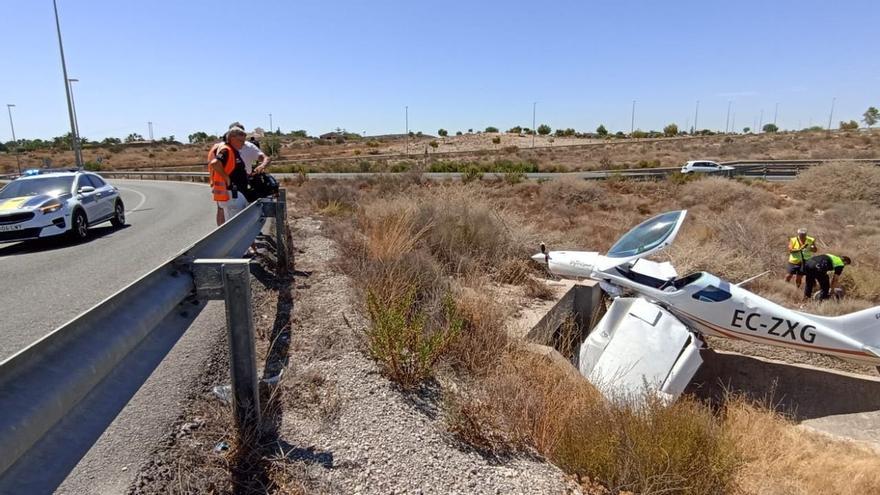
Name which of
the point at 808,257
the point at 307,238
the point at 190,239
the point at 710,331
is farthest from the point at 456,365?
the point at 808,257

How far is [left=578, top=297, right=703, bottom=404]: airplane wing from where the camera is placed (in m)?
5.57

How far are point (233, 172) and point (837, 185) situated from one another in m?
29.1

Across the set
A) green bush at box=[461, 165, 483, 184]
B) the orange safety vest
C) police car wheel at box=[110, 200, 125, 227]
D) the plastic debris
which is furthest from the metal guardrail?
green bush at box=[461, 165, 483, 184]

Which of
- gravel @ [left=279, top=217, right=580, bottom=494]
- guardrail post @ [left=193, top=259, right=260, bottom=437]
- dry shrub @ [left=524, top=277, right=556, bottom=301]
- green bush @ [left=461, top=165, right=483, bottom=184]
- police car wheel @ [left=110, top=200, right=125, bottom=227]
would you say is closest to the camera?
guardrail post @ [left=193, top=259, right=260, bottom=437]

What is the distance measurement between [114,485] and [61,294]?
5.06 metres

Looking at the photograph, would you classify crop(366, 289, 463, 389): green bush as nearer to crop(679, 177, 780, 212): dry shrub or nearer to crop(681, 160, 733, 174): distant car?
crop(679, 177, 780, 212): dry shrub

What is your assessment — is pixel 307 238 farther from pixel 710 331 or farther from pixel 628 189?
pixel 628 189

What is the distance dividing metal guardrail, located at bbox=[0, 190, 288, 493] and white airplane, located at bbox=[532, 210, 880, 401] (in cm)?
446

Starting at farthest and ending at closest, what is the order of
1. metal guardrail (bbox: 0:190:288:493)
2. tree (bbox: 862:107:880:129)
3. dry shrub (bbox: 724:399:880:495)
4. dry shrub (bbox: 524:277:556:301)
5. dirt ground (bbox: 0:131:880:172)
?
tree (bbox: 862:107:880:129) < dirt ground (bbox: 0:131:880:172) < dry shrub (bbox: 524:277:556:301) < dry shrub (bbox: 724:399:880:495) < metal guardrail (bbox: 0:190:288:493)

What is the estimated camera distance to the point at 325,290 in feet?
17.5

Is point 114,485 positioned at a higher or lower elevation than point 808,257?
higher

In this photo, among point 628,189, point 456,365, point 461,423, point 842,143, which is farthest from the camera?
point 842,143

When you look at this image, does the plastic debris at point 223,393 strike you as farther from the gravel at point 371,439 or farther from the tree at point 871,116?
the tree at point 871,116

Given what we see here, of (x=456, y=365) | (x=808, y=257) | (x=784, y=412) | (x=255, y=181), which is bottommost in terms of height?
(x=784, y=412)
